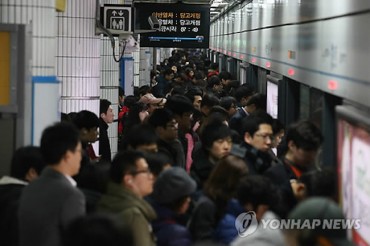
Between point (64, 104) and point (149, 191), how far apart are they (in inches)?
210

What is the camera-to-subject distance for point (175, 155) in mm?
7383

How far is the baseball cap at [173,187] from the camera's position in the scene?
4.92 metres

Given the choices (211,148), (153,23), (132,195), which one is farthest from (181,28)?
(132,195)

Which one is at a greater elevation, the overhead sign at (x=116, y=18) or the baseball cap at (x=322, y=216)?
the overhead sign at (x=116, y=18)

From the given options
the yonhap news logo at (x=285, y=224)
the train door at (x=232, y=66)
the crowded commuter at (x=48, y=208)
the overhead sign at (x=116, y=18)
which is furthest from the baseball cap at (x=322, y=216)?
the train door at (x=232, y=66)

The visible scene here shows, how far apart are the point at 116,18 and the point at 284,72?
2227mm

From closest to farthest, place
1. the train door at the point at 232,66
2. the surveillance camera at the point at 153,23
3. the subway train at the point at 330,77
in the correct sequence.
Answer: the subway train at the point at 330,77 < the surveillance camera at the point at 153,23 < the train door at the point at 232,66

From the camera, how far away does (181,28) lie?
1886 cm

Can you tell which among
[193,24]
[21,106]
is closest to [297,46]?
[21,106]

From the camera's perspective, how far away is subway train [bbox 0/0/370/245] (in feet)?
18.4

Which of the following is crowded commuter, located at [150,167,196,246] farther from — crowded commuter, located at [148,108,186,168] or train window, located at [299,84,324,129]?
train window, located at [299,84,324,129]

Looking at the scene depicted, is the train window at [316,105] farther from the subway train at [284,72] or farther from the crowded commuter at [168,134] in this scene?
the crowded commuter at [168,134]

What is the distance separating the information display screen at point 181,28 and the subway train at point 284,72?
6.48 metres

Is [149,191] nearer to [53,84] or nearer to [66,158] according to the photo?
[66,158]
